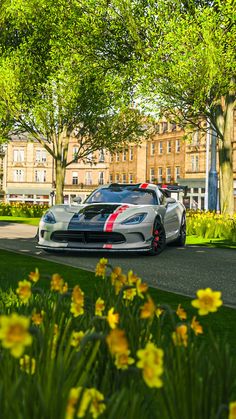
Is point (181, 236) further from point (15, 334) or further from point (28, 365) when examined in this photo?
point (15, 334)

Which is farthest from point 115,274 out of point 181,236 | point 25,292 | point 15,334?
point 181,236

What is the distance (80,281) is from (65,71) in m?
20.4

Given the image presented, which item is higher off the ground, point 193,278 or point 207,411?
point 207,411

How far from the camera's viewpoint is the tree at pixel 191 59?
19891 millimetres

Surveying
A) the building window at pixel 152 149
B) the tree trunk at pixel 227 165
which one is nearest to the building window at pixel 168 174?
the building window at pixel 152 149

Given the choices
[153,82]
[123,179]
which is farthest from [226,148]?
[123,179]

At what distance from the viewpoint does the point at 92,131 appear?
33.7 meters

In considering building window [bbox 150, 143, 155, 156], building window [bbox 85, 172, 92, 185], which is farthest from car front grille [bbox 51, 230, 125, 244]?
building window [bbox 85, 172, 92, 185]

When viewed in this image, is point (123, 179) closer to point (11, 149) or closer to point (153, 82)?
point (11, 149)

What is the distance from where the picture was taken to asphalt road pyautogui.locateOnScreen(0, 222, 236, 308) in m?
8.43

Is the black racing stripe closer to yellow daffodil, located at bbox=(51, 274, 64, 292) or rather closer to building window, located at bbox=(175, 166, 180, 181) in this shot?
yellow daffodil, located at bbox=(51, 274, 64, 292)

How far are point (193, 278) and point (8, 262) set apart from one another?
3283 mm

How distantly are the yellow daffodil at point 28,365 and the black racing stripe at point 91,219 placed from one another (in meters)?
9.02

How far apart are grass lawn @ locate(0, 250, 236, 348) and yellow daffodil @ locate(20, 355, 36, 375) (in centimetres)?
96
